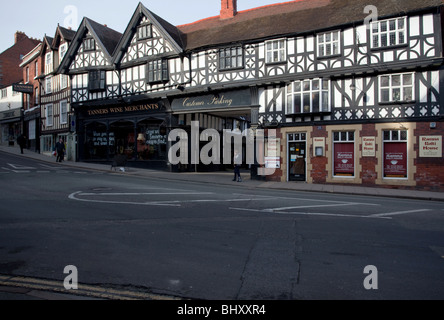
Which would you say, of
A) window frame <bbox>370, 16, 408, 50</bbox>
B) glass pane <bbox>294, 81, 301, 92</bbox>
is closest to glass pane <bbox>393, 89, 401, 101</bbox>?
window frame <bbox>370, 16, 408, 50</bbox>

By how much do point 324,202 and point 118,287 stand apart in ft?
27.9

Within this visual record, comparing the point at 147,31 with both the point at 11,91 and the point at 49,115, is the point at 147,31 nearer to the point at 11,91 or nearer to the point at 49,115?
the point at 49,115

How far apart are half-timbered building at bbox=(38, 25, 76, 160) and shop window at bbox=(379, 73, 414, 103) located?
23.0 m

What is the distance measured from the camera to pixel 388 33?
1667cm

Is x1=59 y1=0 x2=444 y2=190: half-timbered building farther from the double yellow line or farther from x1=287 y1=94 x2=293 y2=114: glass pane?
the double yellow line

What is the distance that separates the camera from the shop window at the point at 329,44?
698 inches

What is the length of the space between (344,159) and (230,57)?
904 centimetres

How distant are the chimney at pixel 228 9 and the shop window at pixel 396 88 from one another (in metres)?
12.2

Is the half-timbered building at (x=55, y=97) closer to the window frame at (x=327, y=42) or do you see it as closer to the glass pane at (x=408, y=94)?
the window frame at (x=327, y=42)

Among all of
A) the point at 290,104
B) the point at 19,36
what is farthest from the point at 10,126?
the point at 290,104

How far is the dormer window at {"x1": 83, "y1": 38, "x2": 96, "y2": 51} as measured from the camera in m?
26.5

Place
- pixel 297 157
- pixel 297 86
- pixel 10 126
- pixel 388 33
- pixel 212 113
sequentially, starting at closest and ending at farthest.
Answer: pixel 388 33 → pixel 297 86 → pixel 297 157 → pixel 212 113 → pixel 10 126

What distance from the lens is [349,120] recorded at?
17.5 m
